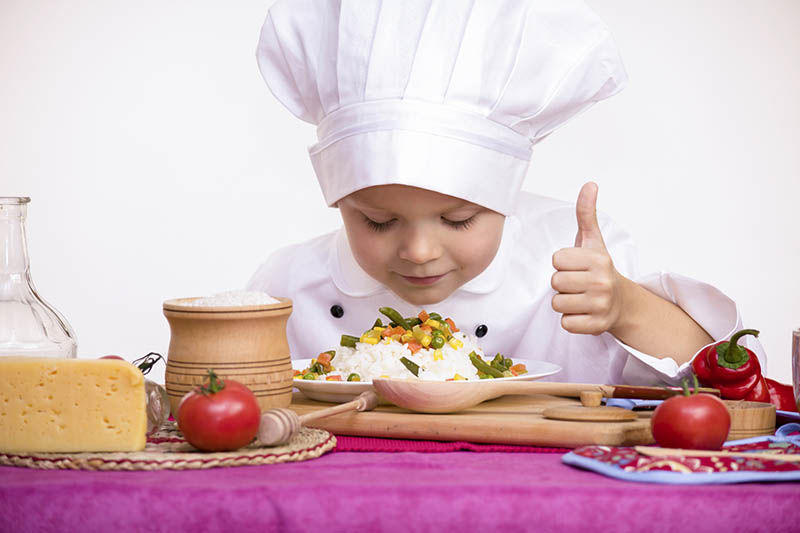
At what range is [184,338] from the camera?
1.29 metres

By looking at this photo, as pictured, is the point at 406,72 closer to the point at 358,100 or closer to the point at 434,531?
the point at 358,100

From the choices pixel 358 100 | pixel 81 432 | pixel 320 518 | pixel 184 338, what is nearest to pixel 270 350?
pixel 184 338

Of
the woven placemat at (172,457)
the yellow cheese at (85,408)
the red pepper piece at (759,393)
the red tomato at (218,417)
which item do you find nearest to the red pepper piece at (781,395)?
the red pepper piece at (759,393)

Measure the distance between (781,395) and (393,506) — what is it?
3.53ft

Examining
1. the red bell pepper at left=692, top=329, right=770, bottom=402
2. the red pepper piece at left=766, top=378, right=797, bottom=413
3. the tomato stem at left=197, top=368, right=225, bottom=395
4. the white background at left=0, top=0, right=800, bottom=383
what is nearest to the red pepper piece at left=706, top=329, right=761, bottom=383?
the red bell pepper at left=692, top=329, right=770, bottom=402

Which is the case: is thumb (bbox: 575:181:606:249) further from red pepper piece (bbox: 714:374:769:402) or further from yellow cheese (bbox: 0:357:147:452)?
yellow cheese (bbox: 0:357:147:452)

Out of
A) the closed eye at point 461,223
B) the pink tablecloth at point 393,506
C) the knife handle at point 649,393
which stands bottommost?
the pink tablecloth at point 393,506

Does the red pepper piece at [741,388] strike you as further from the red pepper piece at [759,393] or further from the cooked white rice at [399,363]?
the cooked white rice at [399,363]

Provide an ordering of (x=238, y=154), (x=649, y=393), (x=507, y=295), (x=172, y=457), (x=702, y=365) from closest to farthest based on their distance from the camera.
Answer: (x=172, y=457) < (x=649, y=393) < (x=702, y=365) < (x=507, y=295) < (x=238, y=154)

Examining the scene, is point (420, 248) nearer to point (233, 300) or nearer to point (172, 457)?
point (233, 300)

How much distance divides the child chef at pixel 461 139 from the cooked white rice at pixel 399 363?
0.72 ft

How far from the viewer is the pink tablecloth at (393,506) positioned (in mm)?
979

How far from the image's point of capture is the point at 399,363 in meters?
1.60

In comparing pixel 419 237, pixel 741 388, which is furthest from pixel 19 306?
pixel 741 388
